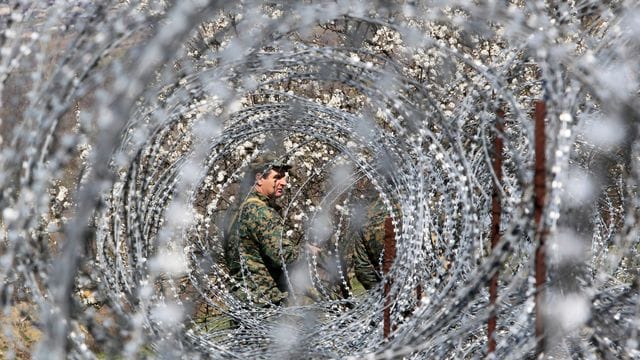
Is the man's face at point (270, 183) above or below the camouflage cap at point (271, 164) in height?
below

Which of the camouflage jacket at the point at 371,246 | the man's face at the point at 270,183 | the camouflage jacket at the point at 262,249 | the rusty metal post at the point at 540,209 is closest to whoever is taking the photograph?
the rusty metal post at the point at 540,209

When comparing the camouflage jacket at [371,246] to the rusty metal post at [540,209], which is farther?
the camouflage jacket at [371,246]

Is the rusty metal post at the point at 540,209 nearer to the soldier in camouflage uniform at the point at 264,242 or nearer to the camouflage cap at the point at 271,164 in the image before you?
the soldier in camouflage uniform at the point at 264,242

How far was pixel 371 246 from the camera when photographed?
7.67 m

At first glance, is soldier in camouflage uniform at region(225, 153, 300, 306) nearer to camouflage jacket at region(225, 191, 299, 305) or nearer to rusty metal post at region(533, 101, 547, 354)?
camouflage jacket at region(225, 191, 299, 305)

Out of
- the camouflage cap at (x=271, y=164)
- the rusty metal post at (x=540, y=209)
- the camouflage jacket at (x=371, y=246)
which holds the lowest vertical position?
the rusty metal post at (x=540, y=209)

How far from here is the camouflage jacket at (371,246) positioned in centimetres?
762

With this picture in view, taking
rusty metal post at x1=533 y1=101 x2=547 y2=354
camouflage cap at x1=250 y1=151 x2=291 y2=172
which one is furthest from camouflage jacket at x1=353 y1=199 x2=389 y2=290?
rusty metal post at x1=533 y1=101 x2=547 y2=354

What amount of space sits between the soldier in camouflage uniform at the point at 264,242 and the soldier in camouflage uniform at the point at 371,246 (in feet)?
3.53

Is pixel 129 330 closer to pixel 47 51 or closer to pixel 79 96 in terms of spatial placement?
pixel 79 96

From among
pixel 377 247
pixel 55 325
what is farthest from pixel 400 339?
pixel 377 247

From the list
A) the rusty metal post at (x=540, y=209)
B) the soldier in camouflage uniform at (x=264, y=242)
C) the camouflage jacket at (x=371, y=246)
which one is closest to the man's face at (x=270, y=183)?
the soldier in camouflage uniform at (x=264, y=242)

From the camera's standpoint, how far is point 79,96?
3.12 m

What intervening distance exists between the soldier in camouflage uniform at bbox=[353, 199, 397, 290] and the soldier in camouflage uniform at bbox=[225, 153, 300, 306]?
3.53 ft
